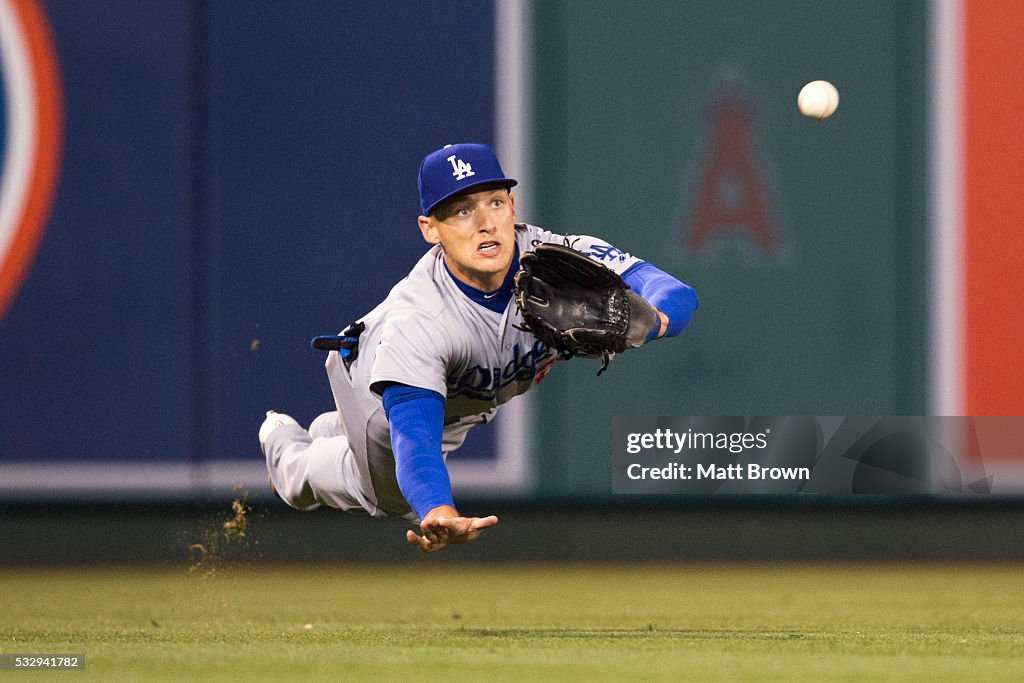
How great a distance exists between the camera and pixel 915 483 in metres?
5.96

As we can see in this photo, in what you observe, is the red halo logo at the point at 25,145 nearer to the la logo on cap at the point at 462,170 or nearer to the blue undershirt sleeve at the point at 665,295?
the la logo on cap at the point at 462,170

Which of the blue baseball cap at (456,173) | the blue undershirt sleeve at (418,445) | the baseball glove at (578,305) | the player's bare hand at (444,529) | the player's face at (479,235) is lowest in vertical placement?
the player's bare hand at (444,529)

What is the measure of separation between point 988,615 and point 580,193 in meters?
2.22

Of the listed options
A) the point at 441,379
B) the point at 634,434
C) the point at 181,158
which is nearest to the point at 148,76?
the point at 181,158

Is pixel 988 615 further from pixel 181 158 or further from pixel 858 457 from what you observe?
pixel 181 158

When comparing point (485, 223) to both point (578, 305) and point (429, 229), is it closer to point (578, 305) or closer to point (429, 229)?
point (429, 229)

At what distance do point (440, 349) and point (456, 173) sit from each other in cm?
49

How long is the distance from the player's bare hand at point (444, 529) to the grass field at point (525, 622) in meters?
0.38

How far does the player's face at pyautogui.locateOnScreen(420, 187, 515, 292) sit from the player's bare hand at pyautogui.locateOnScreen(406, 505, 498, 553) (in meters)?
1.01

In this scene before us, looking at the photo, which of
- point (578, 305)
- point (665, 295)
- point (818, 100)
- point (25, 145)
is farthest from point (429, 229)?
point (25, 145)

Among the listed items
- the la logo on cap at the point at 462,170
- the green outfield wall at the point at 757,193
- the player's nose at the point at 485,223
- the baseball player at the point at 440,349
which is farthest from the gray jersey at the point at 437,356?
the green outfield wall at the point at 757,193

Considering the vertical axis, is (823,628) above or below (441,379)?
below

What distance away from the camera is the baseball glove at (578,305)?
370cm

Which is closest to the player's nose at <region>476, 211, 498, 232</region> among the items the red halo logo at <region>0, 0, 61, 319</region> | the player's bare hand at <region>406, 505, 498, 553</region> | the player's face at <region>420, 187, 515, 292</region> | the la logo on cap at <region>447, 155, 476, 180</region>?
the player's face at <region>420, 187, 515, 292</region>
